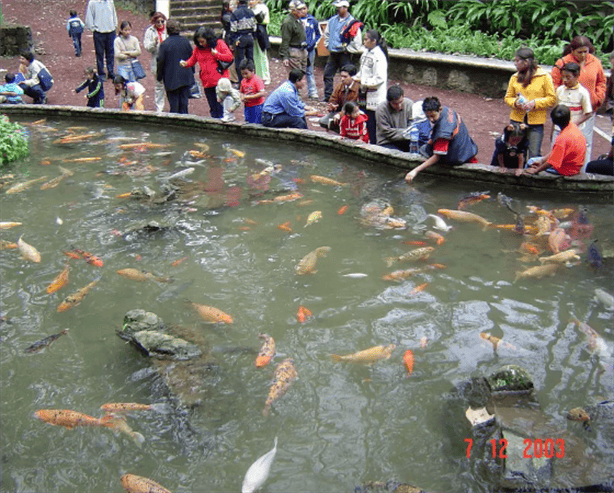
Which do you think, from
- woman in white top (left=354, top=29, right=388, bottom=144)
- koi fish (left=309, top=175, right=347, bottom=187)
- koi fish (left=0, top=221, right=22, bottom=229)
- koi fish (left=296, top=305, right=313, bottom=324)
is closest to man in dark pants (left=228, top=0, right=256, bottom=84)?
woman in white top (left=354, top=29, right=388, bottom=144)

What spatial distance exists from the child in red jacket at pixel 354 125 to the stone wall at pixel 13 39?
10461 mm

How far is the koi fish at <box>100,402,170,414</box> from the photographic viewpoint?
15.1ft

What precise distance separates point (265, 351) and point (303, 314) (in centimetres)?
63

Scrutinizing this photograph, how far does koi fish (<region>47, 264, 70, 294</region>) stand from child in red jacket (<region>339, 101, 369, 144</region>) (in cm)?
482

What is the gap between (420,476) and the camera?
407 centimetres

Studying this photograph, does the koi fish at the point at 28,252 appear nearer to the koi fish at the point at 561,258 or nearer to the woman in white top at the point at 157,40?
the koi fish at the point at 561,258

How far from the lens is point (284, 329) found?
5.54 meters

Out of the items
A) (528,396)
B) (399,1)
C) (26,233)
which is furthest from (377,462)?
(399,1)

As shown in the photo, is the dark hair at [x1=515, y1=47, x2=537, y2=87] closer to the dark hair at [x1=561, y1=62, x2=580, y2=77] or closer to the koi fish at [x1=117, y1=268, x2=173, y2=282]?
the dark hair at [x1=561, y1=62, x2=580, y2=77]

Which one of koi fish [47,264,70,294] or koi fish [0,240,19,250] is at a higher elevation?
koi fish [0,240,19,250]

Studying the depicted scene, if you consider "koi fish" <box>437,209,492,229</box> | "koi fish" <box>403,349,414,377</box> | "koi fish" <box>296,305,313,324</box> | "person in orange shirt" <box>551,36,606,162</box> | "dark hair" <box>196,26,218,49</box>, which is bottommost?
"koi fish" <box>403,349,414,377</box>

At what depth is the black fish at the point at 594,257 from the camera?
6.27 meters

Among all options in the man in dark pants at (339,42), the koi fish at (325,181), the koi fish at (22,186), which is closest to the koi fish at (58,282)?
the koi fish at (22,186)

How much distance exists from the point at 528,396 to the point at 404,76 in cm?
1060
